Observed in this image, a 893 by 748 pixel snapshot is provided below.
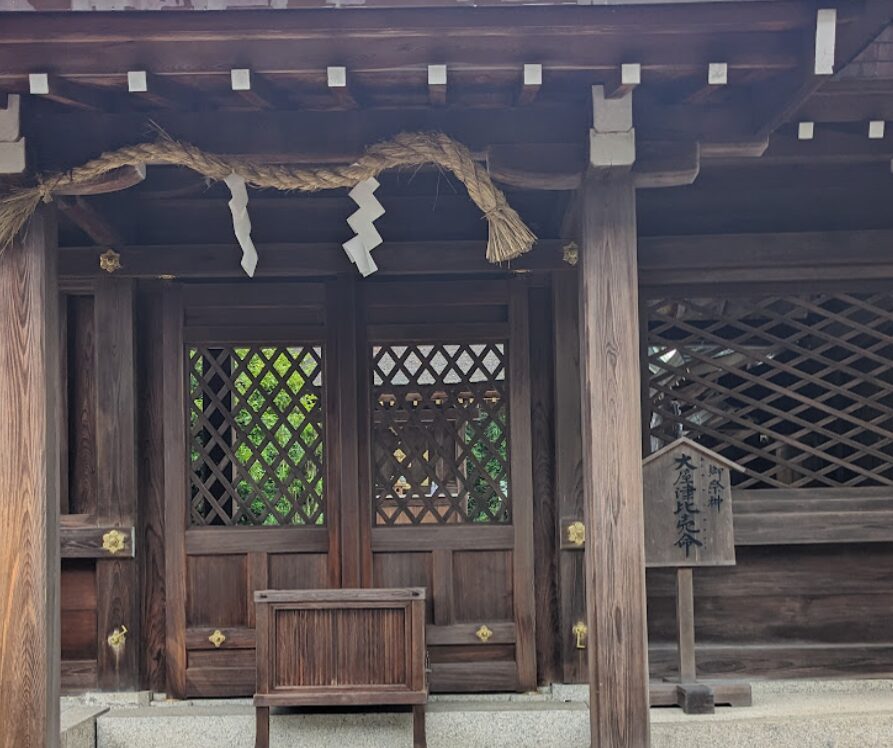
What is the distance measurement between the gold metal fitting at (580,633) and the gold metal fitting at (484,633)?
0.49 meters

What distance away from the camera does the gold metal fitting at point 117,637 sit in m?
5.89

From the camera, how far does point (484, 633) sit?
592 centimetres

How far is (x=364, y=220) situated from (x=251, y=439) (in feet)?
6.56

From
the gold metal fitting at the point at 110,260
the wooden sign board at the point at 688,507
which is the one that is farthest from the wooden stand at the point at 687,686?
the gold metal fitting at the point at 110,260

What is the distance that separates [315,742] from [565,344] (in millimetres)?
2672

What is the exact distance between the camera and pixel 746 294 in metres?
6.02

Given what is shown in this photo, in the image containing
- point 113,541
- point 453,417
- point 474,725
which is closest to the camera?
point 474,725

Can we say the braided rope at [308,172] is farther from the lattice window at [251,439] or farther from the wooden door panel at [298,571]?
the wooden door panel at [298,571]

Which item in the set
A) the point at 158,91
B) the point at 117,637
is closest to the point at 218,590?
the point at 117,637

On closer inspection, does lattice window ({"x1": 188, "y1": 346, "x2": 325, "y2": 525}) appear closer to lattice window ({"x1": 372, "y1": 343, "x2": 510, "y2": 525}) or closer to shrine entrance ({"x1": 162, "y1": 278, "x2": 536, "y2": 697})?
shrine entrance ({"x1": 162, "y1": 278, "x2": 536, "y2": 697})

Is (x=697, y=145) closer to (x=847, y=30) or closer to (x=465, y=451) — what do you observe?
(x=847, y=30)

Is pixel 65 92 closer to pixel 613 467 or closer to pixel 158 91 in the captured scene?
pixel 158 91

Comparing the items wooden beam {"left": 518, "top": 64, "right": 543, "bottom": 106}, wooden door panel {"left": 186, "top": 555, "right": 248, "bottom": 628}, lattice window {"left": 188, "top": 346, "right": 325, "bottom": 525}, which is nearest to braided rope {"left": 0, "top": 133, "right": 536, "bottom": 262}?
wooden beam {"left": 518, "top": 64, "right": 543, "bottom": 106}

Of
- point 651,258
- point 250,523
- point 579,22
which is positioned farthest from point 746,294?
point 250,523
